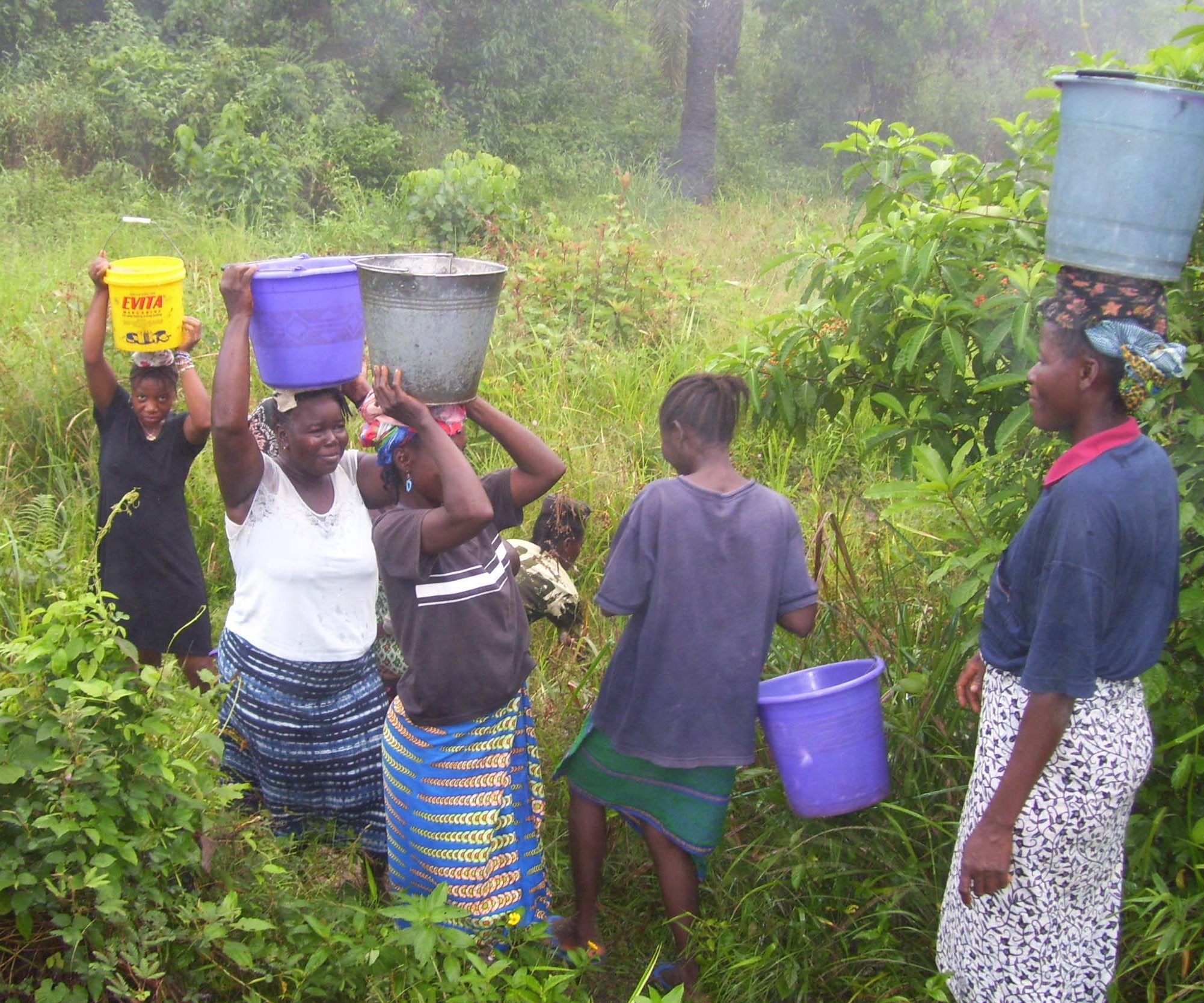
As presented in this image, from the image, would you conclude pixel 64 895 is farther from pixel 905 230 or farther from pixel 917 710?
pixel 905 230

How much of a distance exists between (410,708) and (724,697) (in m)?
0.70

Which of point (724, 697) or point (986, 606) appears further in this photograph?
point (724, 697)

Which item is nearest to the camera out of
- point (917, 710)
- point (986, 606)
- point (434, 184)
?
point (986, 606)

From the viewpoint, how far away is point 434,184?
770 centimetres

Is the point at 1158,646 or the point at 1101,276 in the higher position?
the point at 1101,276

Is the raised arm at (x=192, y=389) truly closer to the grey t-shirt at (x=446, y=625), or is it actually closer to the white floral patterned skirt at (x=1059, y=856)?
the grey t-shirt at (x=446, y=625)

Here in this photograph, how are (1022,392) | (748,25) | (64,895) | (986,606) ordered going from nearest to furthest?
(64,895) → (986,606) → (1022,392) → (748,25)

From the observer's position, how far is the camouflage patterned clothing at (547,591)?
146 inches

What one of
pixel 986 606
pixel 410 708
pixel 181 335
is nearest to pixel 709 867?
pixel 410 708

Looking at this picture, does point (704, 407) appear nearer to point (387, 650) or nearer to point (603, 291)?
point (387, 650)

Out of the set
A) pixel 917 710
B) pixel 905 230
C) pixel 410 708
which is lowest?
pixel 917 710

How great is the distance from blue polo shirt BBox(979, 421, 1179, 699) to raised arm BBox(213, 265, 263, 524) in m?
1.62

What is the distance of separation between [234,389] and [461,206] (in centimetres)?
558

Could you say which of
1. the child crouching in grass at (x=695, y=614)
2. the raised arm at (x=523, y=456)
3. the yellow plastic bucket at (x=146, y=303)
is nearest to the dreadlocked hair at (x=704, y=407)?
the child crouching in grass at (x=695, y=614)
